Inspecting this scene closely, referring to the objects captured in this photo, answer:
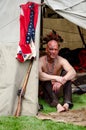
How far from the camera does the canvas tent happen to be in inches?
259

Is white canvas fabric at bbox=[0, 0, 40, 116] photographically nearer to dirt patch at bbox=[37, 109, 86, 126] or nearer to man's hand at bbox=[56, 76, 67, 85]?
dirt patch at bbox=[37, 109, 86, 126]

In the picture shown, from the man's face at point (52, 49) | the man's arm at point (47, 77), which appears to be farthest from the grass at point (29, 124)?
the man's face at point (52, 49)

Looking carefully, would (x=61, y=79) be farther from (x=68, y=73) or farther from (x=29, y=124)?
(x=29, y=124)

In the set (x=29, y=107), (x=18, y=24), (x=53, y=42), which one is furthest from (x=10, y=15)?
(x=29, y=107)

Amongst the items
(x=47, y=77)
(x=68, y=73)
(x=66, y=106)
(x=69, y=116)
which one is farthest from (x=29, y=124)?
(x=68, y=73)

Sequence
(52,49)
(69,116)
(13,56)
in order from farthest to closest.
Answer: (52,49) → (13,56) → (69,116)

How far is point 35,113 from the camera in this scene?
21.7ft

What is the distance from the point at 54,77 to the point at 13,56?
84 centimetres

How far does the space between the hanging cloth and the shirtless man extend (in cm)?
57

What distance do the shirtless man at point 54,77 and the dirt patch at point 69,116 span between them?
0.16 m

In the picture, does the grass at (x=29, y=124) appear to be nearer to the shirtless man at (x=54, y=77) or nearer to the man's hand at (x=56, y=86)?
the shirtless man at (x=54, y=77)

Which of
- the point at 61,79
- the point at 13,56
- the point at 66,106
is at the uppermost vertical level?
the point at 13,56

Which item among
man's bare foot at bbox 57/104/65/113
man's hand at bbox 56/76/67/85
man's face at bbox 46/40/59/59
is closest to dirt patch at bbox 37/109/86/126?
man's bare foot at bbox 57/104/65/113

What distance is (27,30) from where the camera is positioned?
→ 671 centimetres
